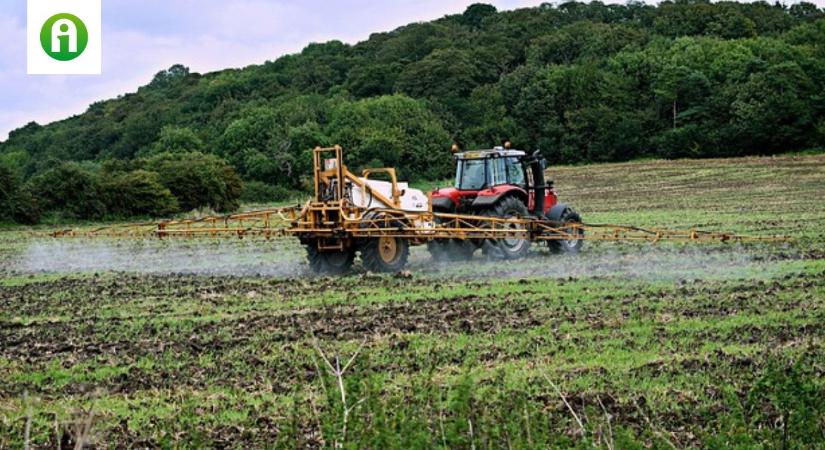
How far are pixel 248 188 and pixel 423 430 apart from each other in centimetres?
5146

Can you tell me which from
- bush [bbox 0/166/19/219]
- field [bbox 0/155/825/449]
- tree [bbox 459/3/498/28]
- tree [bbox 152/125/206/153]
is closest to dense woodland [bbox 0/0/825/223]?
bush [bbox 0/166/19/219]

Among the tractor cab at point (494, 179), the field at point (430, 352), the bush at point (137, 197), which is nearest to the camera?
the field at point (430, 352)

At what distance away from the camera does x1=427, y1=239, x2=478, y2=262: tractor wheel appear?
20.4 metres

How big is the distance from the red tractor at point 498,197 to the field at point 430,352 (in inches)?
30.0

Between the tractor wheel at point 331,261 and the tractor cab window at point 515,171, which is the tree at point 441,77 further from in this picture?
the tractor wheel at point 331,261

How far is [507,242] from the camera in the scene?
20.1 meters

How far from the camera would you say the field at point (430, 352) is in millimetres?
6223

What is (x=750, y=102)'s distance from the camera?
237 ft

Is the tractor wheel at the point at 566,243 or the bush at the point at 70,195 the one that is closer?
the tractor wheel at the point at 566,243

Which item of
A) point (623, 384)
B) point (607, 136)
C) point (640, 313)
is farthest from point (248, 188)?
point (623, 384)

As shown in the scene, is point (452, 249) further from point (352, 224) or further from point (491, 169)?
point (352, 224)

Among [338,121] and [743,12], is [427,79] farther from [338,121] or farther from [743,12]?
[743,12]

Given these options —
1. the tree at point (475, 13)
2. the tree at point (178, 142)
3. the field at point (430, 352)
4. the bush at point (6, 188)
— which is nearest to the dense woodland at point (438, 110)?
the bush at point (6, 188)

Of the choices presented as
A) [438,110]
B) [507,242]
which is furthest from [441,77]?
[507,242]
